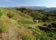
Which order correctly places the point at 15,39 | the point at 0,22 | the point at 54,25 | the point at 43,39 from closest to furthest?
the point at 15,39, the point at 0,22, the point at 43,39, the point at 54,25

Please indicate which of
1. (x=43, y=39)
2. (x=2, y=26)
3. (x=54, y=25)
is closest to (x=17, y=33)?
(x=2, y=26)

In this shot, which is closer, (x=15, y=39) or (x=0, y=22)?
(x=15, y=39)

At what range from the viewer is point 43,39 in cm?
1234

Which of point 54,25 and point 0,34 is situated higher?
point 0,34

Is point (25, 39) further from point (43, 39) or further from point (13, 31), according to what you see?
point (43, 39)

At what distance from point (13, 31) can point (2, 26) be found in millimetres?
603

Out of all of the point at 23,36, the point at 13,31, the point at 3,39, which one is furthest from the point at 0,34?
the point at 23,36

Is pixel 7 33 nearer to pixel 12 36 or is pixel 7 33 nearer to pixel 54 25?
pixel 12 36

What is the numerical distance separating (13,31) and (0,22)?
77cm

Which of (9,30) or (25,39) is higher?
(9,30)

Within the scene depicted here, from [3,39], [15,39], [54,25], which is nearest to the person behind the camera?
→ [3,39]

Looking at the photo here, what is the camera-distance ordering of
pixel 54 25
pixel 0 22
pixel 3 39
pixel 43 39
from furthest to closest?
pixel 54 25
pixel 43 39
pixel 0 22
pixel 3 39

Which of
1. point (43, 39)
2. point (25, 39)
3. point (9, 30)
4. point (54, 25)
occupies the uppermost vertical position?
point (9, 30)

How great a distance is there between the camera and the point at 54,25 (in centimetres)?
3741
